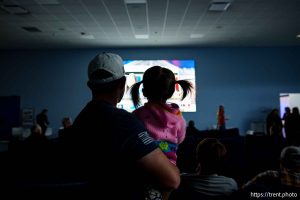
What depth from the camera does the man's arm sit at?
0.77m

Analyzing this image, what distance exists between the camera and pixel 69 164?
0.80 m

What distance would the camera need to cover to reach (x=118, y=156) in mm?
767

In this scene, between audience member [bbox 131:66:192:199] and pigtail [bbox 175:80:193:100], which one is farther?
pigtail [bbox 175:80:193:100]

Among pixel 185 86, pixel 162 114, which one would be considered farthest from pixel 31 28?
pixel 162 114

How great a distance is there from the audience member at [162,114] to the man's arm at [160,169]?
0.45 m

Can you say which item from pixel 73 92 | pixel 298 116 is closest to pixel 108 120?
pixel 298 116

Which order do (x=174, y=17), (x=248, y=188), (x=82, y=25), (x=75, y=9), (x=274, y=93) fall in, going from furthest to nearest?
(x=274, y=93)
(x=82, y=25)
(x=174, y=17)
(x=75, y=9)
(x=248, y=188)

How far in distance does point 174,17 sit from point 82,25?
7.88 feet

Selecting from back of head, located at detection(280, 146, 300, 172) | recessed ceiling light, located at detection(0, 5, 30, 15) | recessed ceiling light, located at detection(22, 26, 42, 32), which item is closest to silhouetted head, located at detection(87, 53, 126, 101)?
back of head, located at detection(280, 146, 300, 172)

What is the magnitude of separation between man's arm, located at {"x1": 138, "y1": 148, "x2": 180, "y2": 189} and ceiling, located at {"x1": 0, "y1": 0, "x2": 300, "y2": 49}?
17.5 ft

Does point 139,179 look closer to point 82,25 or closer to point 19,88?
point 82,25

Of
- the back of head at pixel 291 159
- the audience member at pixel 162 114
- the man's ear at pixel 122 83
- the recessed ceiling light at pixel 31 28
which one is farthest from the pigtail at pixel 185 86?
the recessed ceiling light at pixel 31 28

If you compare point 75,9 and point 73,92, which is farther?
point 73,92

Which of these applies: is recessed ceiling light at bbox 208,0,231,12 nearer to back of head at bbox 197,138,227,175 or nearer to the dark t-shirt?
back of head at bbox 197,138,227,175
